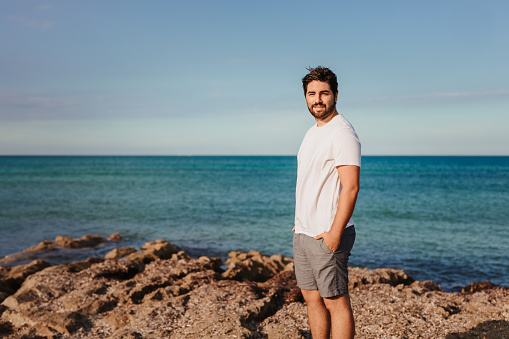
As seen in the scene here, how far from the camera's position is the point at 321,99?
118 inches

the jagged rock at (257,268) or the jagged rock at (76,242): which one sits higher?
the jagged rock at (257,268)

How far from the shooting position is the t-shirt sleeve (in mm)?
2740

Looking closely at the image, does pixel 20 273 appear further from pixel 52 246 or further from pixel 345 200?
pixel 345 200

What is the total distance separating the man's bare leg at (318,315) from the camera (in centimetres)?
317

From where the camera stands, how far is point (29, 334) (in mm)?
4617

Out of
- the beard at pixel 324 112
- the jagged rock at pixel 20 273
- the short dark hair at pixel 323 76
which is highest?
the short dark hair at pixel 323 76

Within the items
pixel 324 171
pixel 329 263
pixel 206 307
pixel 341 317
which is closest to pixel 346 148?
pixel 324 171

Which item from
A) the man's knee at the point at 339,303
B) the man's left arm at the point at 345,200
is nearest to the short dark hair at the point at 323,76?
the man's left arm at the point at 345,200

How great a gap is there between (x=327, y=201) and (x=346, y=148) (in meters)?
0.45

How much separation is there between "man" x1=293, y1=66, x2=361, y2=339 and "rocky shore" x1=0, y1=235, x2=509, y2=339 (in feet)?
4.59

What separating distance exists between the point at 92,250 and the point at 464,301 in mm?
10014

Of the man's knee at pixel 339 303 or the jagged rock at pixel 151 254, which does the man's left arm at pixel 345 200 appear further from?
the jagged rock at pixel 151 254

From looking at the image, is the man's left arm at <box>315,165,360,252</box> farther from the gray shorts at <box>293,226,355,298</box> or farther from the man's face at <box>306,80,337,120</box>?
the man's face at <box>306,80,337,120</box>

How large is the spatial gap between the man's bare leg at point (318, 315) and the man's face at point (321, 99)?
1470mm
